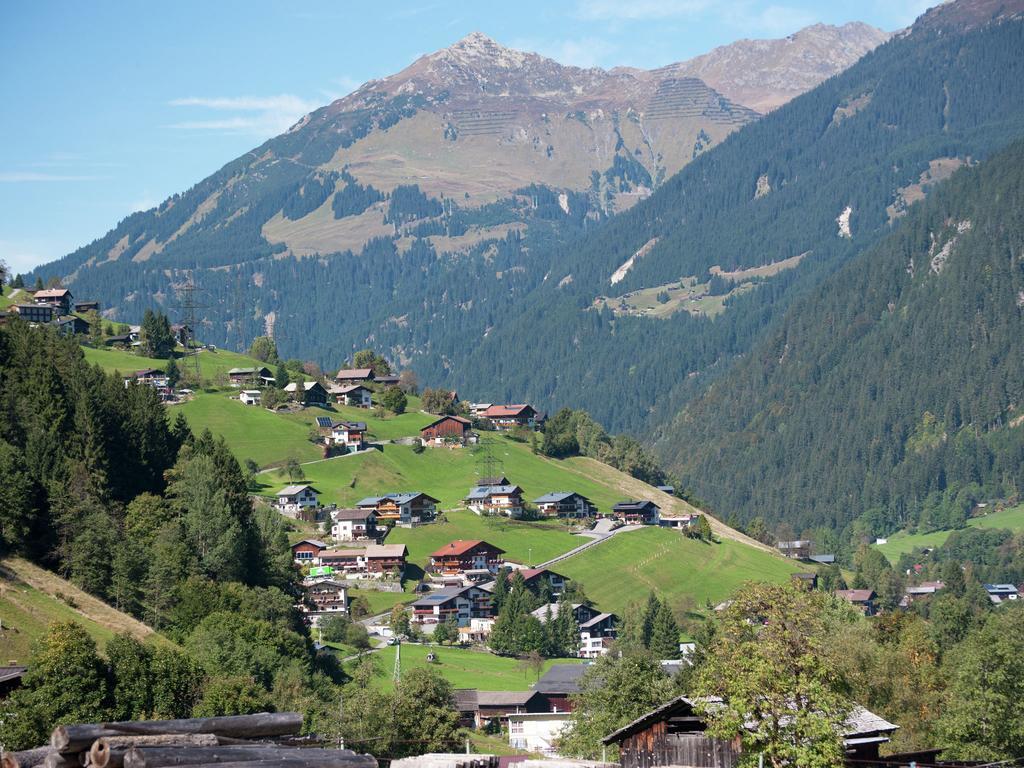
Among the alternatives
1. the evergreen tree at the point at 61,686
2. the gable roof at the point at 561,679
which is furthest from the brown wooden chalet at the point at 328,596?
the evergreen tree at the point at 61,686

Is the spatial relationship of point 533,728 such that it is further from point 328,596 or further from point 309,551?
point 309,551

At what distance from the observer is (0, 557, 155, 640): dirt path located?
294ft

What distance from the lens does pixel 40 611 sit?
279ft

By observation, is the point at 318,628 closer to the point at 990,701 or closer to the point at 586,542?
the point at 586,542

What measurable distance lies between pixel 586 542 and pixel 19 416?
93.6m

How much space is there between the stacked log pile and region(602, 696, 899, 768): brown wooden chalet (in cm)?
2712

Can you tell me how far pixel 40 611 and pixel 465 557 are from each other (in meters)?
92.4

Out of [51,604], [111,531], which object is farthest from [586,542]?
[51,604]

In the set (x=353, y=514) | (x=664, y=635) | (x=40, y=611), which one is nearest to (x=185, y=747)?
(x=40, y=611)

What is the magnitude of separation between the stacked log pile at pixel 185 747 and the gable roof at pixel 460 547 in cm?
14597

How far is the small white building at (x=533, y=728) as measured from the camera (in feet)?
365

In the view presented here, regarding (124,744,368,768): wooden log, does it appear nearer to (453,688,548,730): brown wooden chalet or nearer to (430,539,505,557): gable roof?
(453,688,548,730): brown wooden chalet

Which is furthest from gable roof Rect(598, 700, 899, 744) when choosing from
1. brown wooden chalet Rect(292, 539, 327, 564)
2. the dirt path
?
brown wooden chalet Rect(292, 539, 327, 564)

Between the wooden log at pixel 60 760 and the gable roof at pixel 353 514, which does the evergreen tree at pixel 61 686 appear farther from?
the gable roof at pixel 353 514
